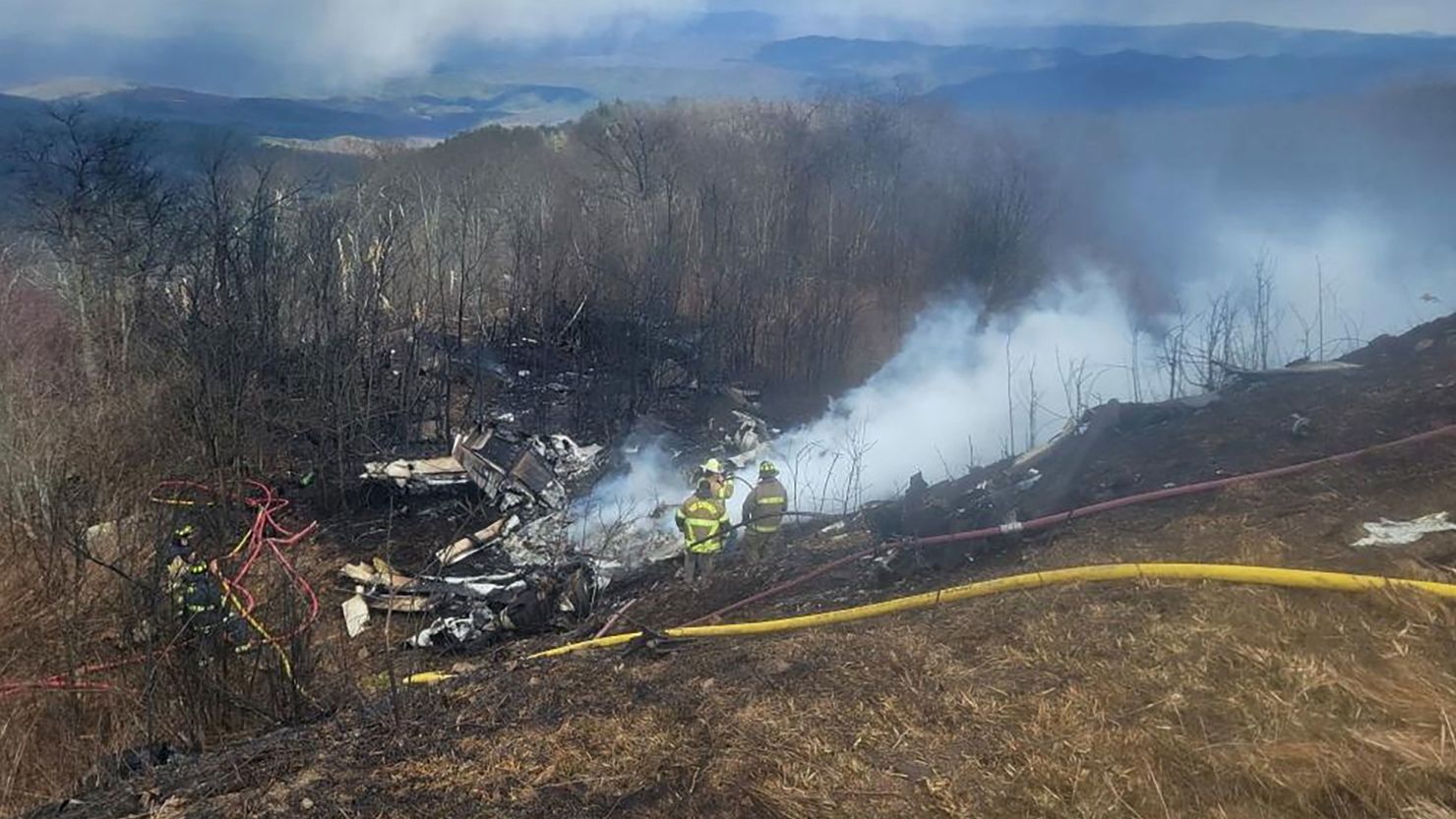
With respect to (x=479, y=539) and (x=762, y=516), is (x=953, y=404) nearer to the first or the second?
(x=762, y=516)

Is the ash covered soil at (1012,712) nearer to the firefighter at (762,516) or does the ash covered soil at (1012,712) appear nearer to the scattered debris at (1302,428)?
the scattered debris at (1302,428)

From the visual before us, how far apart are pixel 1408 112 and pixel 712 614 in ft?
95.6

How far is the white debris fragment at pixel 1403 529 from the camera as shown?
17.3 feet

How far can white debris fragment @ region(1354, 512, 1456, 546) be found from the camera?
529cm

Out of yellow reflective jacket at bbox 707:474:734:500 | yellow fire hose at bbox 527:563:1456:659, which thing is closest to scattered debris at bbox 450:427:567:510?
yellow reflective jacket at bbox 707:474:734:500

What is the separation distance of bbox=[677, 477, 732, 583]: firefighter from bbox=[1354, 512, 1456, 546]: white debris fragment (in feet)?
19.2

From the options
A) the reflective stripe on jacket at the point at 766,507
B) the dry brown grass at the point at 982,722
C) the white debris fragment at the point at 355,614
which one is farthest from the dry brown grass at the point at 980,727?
the white debris fragment at the point at 355,614

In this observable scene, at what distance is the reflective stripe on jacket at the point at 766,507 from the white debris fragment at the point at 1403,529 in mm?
5504

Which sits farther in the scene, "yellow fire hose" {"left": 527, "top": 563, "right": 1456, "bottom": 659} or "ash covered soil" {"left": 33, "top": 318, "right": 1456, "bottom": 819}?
"yellow fire hose" {"left": 527, "top": 563, "right": 1456, "bottom": 659}

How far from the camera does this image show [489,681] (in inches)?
222

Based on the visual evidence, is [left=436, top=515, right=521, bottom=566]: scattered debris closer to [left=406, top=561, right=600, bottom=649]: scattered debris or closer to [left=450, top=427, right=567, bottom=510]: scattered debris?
[left=450, top=427, right=567, bottom=510]: scattered debris

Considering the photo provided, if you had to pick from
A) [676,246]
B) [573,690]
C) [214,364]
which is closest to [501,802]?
[573,690]

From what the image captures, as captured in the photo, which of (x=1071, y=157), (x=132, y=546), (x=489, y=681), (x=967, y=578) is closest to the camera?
(x=489, y=681)

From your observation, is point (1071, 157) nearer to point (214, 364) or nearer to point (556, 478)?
point (556, 478)
